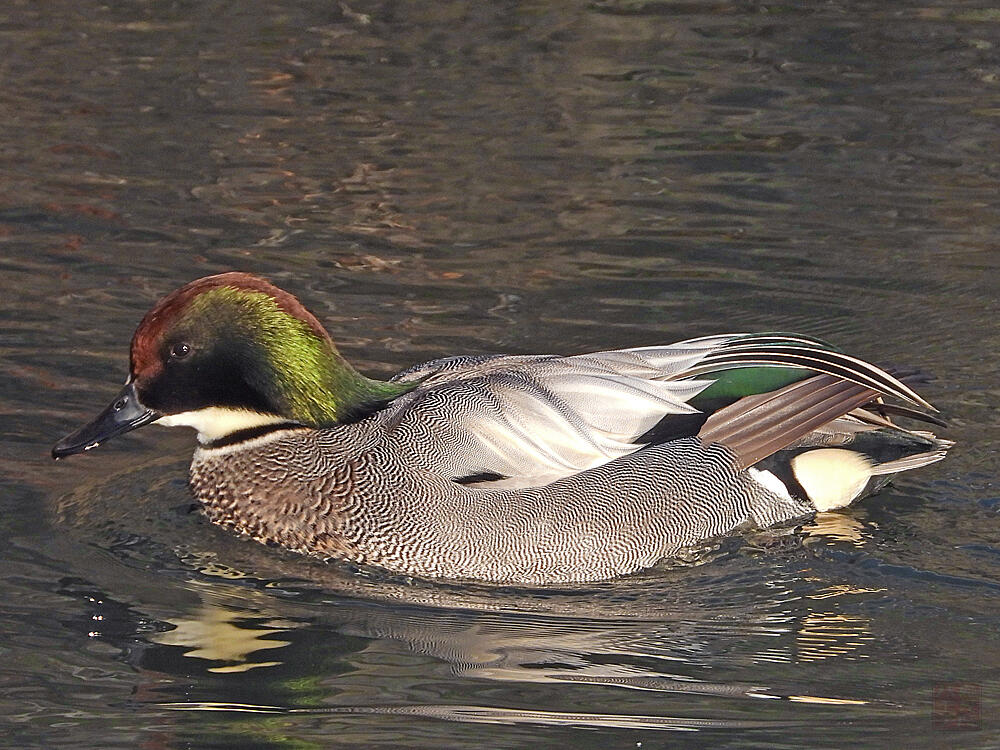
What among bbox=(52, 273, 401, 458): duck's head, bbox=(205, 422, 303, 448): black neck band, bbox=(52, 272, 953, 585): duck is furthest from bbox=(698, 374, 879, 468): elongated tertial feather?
bbox=(205, 422, 303, 448): black neck band

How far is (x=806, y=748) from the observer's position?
468 cm

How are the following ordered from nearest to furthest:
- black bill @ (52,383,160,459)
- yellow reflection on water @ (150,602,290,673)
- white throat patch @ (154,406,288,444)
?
yellow reflection on water @ (150,602,290,673) < black bill @ (52,383,160,459) < white throat patch @ (154,406,288,444)

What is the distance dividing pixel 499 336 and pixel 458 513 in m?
2.30

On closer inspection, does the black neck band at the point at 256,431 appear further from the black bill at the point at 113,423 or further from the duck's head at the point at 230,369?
the black bill at the point at 113,423

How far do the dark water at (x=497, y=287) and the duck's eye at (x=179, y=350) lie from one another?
0.74 metres

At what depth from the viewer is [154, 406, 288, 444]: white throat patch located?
623 cm

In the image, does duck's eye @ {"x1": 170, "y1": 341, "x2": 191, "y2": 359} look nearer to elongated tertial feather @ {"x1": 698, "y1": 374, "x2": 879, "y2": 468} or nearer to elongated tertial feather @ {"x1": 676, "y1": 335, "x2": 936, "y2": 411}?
elongated tertial feather @ {"x1": 676, "y1": 335, "x2": 936, "y2": 411}

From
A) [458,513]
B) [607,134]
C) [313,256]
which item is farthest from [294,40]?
[458,513]

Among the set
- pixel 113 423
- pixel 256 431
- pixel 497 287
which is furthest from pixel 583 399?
pixel 497 287

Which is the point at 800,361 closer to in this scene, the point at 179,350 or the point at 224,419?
the point at 224,419

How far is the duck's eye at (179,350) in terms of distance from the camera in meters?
6.04

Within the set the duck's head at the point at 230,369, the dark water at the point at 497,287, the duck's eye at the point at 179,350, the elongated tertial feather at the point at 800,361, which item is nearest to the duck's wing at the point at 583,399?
the elongated tertial feather at the point at 800,361

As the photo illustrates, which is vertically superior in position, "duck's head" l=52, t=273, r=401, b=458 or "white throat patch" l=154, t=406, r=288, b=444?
"duck's head" l=52, t=273, r=401, b=458

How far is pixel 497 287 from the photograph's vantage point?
877cm
